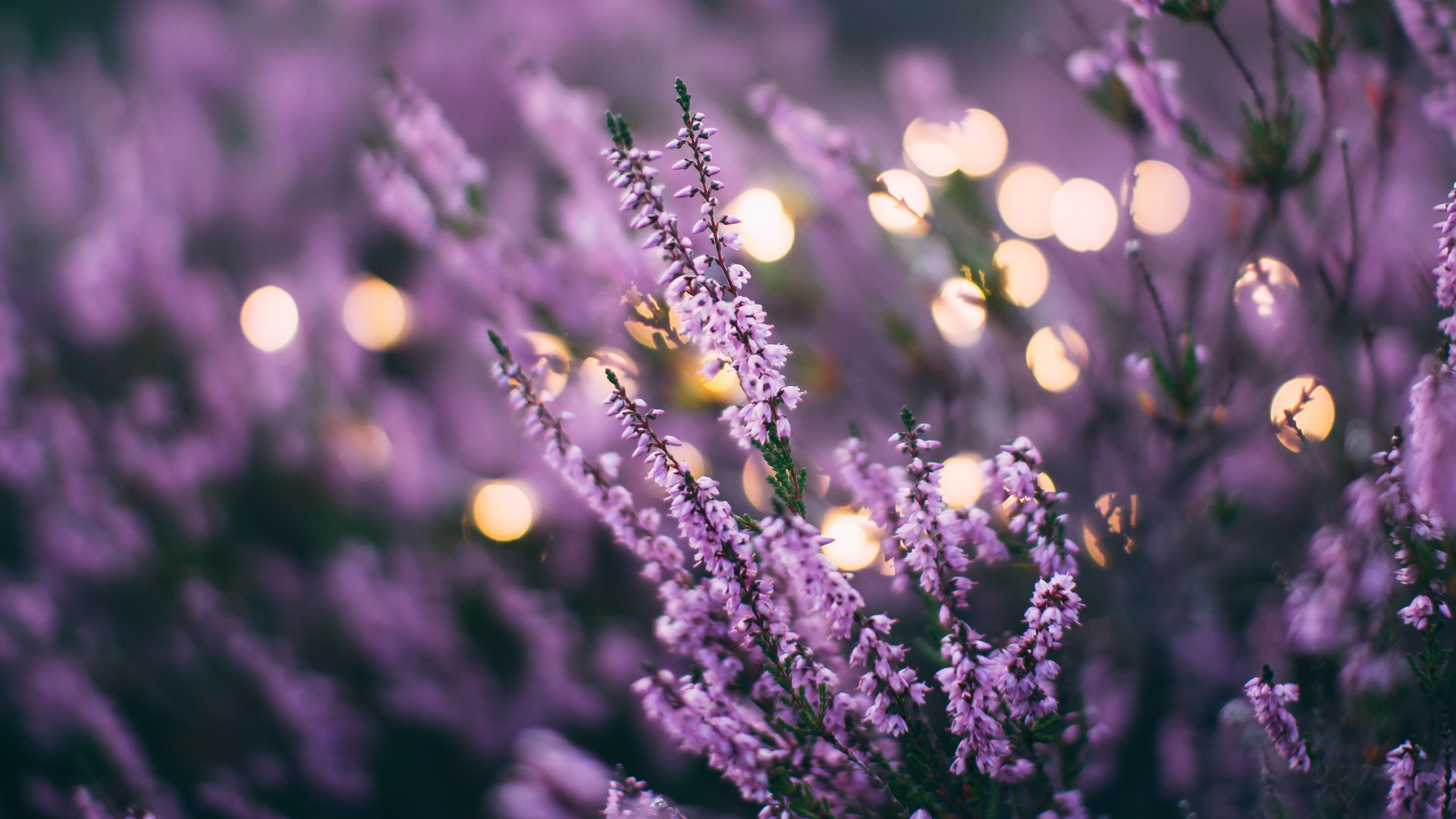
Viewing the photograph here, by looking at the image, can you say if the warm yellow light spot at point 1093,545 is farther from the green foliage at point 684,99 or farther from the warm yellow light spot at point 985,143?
the warm yellow light spot at point 985,143

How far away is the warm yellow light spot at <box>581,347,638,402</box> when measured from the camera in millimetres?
2201

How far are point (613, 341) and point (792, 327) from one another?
0.85m

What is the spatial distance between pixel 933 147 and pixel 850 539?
2.52m

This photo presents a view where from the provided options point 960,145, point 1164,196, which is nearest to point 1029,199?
point 1164,196

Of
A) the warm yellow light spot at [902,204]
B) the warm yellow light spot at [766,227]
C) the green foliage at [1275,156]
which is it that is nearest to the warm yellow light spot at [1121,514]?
the green foliage at [1275,156]

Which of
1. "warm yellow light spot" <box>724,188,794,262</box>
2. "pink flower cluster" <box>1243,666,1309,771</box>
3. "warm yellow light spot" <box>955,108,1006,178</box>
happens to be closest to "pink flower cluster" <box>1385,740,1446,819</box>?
"pink flower cluster" <box>1243,666,1309,771</box>

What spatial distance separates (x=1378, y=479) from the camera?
1.24 m

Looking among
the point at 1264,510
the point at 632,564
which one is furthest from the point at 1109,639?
the point at 632,564

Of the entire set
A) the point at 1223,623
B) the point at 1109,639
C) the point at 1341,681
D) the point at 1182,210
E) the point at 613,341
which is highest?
the point at 1182,210

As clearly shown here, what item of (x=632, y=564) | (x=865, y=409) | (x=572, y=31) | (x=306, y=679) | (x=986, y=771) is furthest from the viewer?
(x=572, y=31)

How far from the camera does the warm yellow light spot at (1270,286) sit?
184 centimetres

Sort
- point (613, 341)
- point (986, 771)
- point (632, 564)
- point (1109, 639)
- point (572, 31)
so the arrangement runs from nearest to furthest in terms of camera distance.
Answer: point (986, 771)
point (613, 341)
point (1109, 639)
point (632, 564)
point (572, 31)

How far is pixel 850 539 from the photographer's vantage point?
2574 mm

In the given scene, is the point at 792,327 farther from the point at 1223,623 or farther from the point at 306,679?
the point at 306,679
